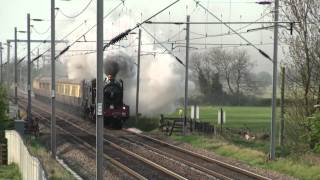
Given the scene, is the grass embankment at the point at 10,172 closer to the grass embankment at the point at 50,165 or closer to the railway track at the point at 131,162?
the grass embankment at the point at 50,165

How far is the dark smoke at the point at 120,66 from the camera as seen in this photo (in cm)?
4634

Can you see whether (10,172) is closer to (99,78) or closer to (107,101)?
(99,78)

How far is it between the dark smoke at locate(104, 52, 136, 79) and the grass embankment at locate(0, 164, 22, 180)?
17687 mm

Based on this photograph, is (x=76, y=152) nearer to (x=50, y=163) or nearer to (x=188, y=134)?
(x=50, y=163)

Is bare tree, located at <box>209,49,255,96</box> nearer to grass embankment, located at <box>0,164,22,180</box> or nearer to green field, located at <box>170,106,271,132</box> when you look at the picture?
green field, located at <box>170,106,271,132</box>

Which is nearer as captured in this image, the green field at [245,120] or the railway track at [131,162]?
the railway track at [131,162]

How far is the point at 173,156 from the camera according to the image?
28.0m

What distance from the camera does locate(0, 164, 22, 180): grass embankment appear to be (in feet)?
81.5

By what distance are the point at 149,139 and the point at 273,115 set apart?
12.4m

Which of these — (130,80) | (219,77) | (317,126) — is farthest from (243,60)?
(317,126)

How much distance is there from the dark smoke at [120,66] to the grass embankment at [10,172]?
17687mm

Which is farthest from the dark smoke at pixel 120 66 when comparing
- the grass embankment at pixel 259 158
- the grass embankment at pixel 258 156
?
the grass embankment at pixel 259 158

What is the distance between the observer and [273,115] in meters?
25.0

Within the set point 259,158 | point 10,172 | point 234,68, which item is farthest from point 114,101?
point 234,68
